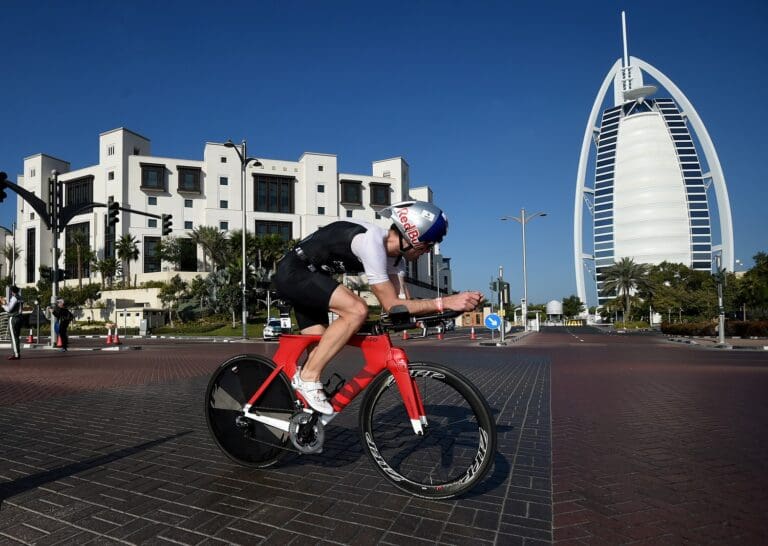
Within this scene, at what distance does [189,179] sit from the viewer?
73.6m

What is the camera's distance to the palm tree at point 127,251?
68.6 m

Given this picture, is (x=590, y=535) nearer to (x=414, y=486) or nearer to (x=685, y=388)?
(x=414, y=486)

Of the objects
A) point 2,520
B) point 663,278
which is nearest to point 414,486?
point 2,520

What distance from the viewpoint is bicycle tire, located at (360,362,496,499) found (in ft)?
9.41

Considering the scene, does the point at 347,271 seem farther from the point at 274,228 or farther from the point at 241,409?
the point at 274,228

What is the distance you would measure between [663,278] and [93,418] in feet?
309

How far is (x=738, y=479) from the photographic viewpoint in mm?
3580

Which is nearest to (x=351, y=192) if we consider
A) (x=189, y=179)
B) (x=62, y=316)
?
(x=189, y=179)

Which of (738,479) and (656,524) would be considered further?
(738,479)

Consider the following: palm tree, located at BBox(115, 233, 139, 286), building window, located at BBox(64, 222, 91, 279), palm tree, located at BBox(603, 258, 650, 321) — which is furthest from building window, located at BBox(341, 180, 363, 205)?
palm tree, located at BBox(603, 258, 650, 321)

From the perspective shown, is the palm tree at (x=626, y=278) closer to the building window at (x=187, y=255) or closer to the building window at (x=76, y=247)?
the building window at (x=187, y=255)

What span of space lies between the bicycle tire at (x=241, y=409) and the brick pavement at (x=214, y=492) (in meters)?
0.14

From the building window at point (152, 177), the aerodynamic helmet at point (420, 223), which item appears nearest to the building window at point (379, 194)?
the building window at point (152, 177)

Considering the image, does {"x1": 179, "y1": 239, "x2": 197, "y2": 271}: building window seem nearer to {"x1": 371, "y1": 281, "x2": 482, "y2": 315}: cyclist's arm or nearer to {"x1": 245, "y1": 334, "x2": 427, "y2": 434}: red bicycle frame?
{"x1": 245, "y1": 334, "x2": 427, "y2": 434}: red bicycle frame
